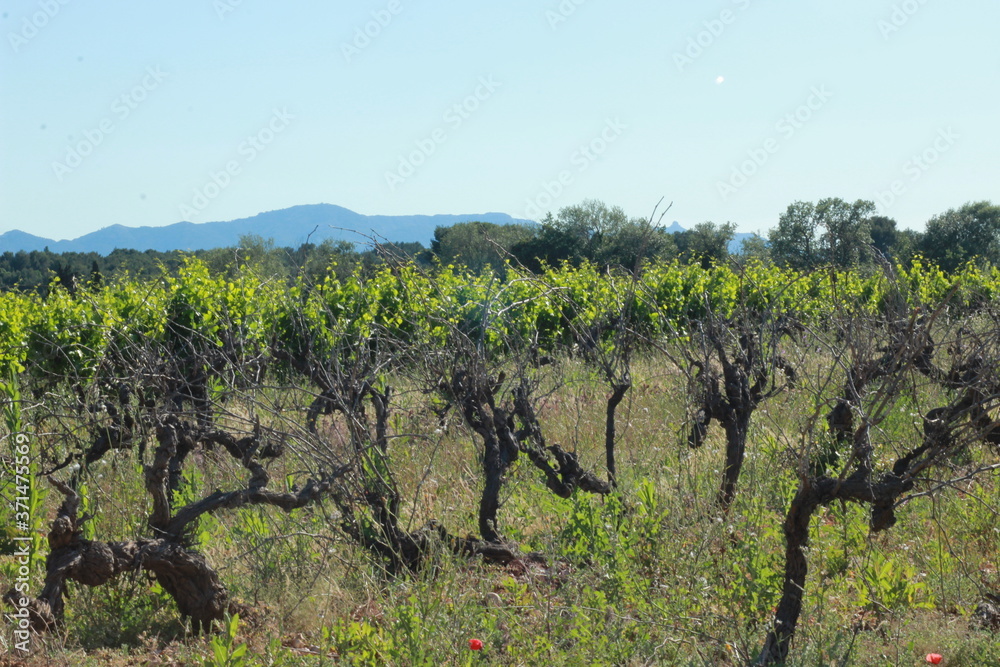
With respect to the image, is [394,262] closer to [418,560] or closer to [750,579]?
[418,560]

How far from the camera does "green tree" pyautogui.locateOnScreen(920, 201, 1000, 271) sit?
44953mm

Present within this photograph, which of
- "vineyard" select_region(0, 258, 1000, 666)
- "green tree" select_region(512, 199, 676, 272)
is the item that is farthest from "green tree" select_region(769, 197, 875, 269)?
"green tree" select_region(512, 199, 676, 272)

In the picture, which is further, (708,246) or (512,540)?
(708,246)

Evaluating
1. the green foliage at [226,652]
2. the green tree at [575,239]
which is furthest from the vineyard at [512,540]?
the green tree at [575,239]

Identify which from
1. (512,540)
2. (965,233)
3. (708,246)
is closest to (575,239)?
(708,246)

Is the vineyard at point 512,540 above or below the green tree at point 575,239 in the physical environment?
below

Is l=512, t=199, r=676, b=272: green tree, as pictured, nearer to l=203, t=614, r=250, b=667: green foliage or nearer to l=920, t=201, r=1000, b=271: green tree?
l=920, t=201, r=1000, b=271: green tree

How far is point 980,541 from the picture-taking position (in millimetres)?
4207

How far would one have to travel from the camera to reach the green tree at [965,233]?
4495cm

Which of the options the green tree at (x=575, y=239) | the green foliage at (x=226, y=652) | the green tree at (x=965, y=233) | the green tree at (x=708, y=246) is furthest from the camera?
the green tree at (x=965, y=233)

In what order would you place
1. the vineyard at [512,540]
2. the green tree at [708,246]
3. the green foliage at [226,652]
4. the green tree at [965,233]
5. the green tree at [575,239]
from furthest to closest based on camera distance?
the green tree at [965,233], the green tree at [575,239], the green tree at [708,246], the vineyard at [512,540], the green foliage at [226,652]

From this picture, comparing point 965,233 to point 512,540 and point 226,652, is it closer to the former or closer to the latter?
point 512,540

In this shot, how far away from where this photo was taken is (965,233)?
47781 millimetres

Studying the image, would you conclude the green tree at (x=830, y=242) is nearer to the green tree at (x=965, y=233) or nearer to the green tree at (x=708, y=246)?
the green tree at (x=708, y=246)
